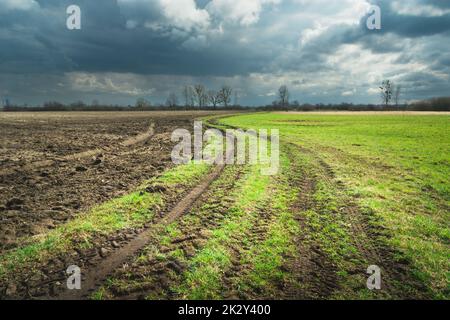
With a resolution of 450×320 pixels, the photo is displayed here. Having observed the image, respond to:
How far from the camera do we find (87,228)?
7207mm

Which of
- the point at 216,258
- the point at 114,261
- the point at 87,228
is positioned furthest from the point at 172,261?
the point at 87,228

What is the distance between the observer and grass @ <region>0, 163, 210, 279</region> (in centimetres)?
594

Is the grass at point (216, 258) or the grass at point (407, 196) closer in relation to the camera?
the grass at point (216, 258)

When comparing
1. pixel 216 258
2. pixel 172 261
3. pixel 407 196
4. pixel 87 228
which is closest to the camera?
pixel 172 261

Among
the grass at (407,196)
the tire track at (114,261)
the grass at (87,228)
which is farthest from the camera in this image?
the grass at (407,196)

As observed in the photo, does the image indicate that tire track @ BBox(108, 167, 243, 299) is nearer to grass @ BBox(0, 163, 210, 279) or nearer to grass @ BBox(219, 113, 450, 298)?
grass @ BBox(0, 163, 210, 279)

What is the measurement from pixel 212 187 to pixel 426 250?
698 centimetres

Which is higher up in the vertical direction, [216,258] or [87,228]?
[87,228]

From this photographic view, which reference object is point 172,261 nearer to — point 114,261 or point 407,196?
point 114,261

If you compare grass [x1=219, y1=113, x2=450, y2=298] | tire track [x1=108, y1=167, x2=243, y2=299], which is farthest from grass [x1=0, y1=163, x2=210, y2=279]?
grass [x1=219, y1=113, x2=450, y2=298]

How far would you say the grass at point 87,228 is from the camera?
5938 mm

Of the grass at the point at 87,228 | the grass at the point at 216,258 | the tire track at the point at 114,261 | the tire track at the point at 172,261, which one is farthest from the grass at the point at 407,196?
the grass at the point at 87,228

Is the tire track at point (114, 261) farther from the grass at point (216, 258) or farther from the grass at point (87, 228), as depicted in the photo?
the grass at point (216, 258)
